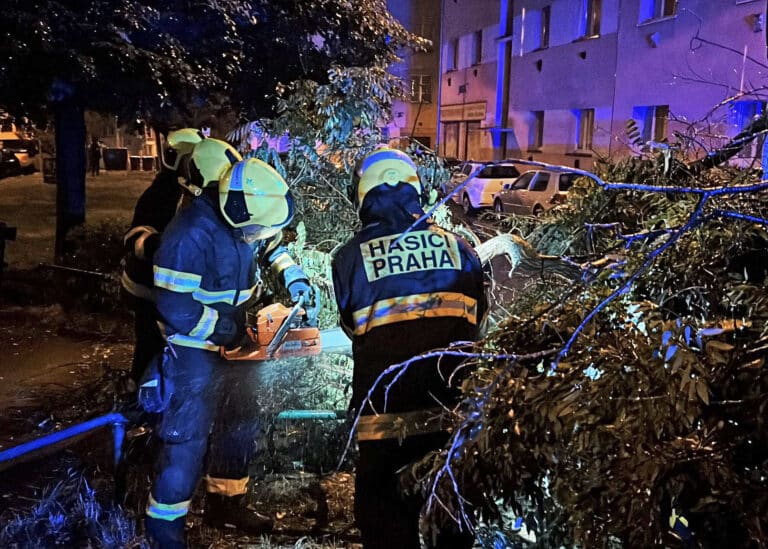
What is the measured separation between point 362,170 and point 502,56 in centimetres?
2539

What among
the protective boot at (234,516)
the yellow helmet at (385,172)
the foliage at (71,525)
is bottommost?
the protective boot at (234,516)

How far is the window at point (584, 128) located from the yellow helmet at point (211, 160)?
1945cm

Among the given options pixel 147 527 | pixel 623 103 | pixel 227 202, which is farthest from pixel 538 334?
pixel 623 103

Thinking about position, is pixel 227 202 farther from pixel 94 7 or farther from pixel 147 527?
pixel 94 7

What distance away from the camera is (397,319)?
2.96 meters

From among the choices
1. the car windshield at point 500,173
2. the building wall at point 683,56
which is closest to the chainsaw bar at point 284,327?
the building wall at point 683,56

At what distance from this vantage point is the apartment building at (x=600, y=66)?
14680 mm

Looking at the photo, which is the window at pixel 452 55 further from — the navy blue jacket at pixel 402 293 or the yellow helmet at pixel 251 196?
the navy blue jacket at pixel 402 293

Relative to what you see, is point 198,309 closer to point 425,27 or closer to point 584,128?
point 584,128

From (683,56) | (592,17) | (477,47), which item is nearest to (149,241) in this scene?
(683,56)

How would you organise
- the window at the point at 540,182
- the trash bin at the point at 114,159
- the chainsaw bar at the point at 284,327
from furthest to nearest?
Answer: 1. the trash bin at the point at 114,159
2. the window at the point at 540,182
3. the chainsaw bar at the point at 284,327

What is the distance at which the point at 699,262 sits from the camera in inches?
118

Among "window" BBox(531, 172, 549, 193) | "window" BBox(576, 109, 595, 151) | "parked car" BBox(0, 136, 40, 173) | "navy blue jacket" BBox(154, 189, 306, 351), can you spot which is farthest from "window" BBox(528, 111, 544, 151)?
"navy blue jacket" BBox(154, 189, 306, 351)

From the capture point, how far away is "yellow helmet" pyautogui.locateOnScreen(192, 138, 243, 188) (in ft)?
11.5
